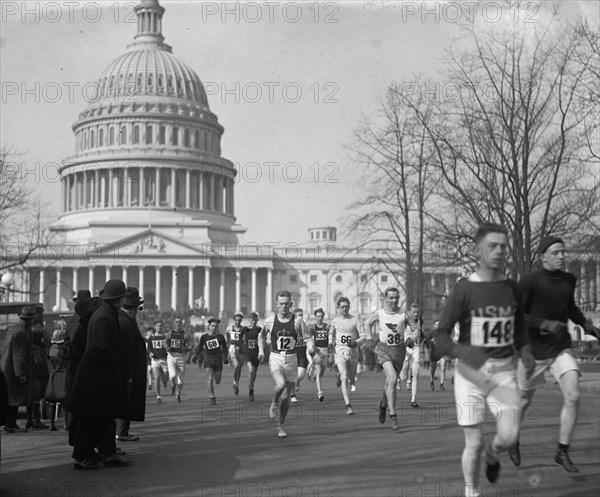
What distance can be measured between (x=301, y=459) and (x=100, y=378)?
7.58 feet

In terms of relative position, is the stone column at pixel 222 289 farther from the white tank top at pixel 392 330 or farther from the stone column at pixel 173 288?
the white tank top at pixel 392 330

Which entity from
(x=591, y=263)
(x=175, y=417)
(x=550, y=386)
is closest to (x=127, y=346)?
(x=175, y=417)

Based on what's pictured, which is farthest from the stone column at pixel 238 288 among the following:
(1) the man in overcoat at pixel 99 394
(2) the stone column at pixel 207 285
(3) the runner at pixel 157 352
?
(1) the man in overcoat at pixel 99 394

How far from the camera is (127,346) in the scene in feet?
42.8

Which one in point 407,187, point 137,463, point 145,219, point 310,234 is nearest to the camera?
point 137,463

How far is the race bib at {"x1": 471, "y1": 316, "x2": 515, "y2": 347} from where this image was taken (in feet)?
26.7

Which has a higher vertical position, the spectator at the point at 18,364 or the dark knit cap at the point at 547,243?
the dark knit cap at the point at 547,243

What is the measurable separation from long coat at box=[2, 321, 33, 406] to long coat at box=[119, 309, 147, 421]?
241cm

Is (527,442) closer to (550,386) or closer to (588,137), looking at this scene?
(550,386)

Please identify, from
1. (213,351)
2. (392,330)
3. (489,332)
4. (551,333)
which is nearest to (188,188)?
(213,351)

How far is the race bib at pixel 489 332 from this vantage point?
26.7 feet

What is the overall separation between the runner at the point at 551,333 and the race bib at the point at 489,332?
5.51 feet

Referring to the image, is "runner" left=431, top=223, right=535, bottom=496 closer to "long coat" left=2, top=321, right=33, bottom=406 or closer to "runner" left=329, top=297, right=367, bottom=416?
"long coat" left=2, top=321, right=33, bottom=406

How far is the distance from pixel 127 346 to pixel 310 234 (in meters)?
114
